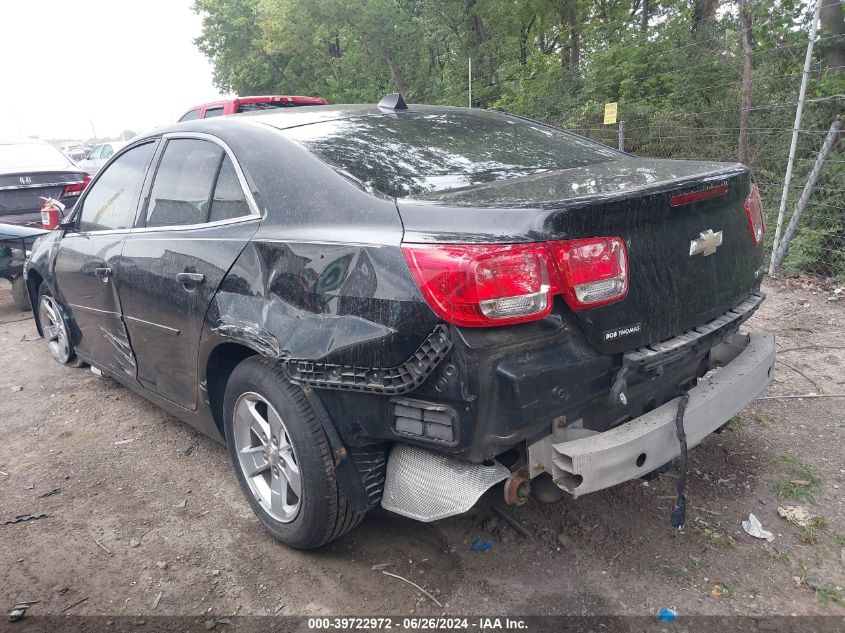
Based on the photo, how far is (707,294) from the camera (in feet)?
7.91

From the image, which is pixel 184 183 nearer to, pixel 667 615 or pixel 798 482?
pixel 667 615

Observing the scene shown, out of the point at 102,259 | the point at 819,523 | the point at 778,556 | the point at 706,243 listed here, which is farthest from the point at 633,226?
the point at 102,259

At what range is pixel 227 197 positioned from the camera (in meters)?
2.80

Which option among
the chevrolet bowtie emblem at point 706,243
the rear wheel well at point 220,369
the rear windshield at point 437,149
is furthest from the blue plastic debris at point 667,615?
the rear wheel well at point 220,369

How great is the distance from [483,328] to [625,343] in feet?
1.74

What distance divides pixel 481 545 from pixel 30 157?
27.3 feet

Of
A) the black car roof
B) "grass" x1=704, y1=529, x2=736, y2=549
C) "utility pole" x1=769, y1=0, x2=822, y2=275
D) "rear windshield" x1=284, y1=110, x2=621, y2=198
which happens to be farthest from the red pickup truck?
"grass" x1=704, y1=529, x2=736, y2=549

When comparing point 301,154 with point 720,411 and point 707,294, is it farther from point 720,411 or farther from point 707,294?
point 720,411

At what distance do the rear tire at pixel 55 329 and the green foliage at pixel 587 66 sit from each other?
659cm

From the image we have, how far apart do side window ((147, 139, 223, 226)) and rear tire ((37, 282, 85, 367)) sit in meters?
1.76

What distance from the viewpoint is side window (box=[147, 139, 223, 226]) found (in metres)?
2.96

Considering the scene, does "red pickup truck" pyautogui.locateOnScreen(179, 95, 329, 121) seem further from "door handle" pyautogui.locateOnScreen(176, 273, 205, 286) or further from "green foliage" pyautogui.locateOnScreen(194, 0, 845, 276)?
"door handle" pyautogui.locateOnScreen(176, 273, 205, 286)

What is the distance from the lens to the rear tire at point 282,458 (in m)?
2.36

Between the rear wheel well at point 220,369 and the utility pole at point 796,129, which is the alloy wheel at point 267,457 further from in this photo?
the utility pole at point 796,129
